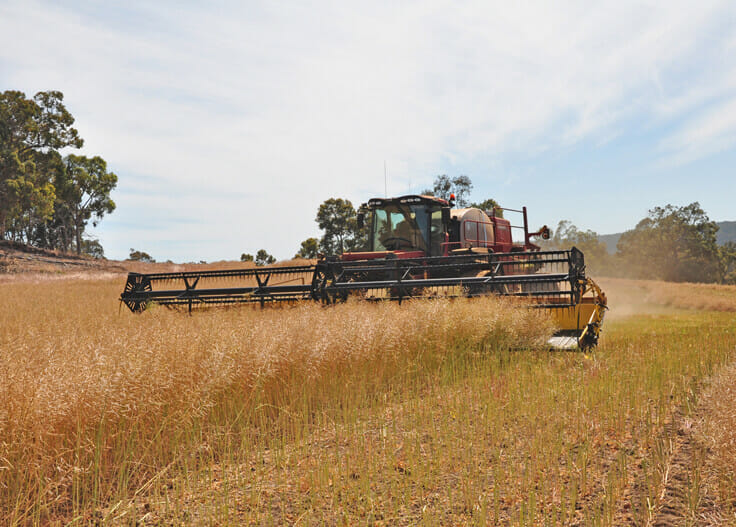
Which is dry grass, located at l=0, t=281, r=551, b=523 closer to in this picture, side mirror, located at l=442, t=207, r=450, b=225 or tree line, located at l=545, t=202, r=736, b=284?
side mirror, located at l=442, t=207, r=450, b=225

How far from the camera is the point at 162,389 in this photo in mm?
3430

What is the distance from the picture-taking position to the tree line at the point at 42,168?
3265 centimetres

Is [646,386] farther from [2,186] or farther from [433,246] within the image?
[2,186]

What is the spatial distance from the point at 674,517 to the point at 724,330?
8.98m

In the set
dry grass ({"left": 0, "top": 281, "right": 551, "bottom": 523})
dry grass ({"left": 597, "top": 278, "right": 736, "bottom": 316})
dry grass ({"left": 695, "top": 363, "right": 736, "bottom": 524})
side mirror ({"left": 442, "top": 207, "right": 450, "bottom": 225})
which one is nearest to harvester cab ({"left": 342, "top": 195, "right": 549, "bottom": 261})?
side mirror ({"left": 442, "top": 207, "right": 450, "bottom": 225})

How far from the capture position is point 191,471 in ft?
10.4

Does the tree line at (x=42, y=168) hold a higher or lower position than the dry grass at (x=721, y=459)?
higher

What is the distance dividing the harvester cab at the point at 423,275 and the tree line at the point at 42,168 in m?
30.8

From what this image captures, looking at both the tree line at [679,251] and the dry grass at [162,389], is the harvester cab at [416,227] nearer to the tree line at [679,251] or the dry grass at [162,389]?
the dry grass at [162,389]

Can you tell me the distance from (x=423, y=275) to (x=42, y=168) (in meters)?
39.9

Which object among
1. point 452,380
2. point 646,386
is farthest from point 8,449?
point 646,386

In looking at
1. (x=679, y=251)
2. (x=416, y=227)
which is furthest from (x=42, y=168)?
(x=679, y=251)

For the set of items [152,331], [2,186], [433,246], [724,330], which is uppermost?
[2,186]

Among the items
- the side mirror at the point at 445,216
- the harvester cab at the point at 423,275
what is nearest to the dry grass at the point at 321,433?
the harvester cab at the point at 423,275
